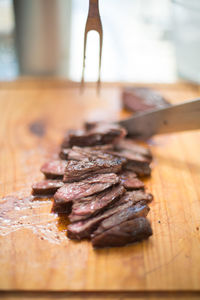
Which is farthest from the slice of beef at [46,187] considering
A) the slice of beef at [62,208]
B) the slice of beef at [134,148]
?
the slice of beef at [134,148]

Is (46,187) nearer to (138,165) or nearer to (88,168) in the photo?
(88,168)

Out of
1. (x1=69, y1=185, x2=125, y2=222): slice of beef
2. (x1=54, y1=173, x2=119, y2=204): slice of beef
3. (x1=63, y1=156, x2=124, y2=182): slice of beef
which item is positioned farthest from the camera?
(x1=63, y1=156, x2=124, y2=182): slice of beef

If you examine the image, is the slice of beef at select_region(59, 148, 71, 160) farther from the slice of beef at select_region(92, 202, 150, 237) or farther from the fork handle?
the fork handle

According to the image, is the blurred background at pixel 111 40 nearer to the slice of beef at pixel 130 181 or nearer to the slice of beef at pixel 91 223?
the slice of beef at pixel 130 181

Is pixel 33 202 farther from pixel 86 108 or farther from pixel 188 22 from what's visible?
pixel 188 22

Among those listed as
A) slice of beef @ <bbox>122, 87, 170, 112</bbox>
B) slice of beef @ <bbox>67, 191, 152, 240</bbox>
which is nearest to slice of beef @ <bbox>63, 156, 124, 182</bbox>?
slice of beef @ <bbox>67, 191, 152, 240</bbox>

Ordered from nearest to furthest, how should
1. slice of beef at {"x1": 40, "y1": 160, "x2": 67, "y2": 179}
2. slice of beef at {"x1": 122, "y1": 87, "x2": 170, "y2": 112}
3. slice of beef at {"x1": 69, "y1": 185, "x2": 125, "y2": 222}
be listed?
1. slice of beef at {"x1": 69, "y1": 185, "x2": 125, "y2": 222}
2. slice of beef at {"x1": 40, "y1": 160, "x2": 67, "y2": 179}
3. slice of beef at {"x1": 122, "y1": 87, "x2": 170, "y2": 112}
